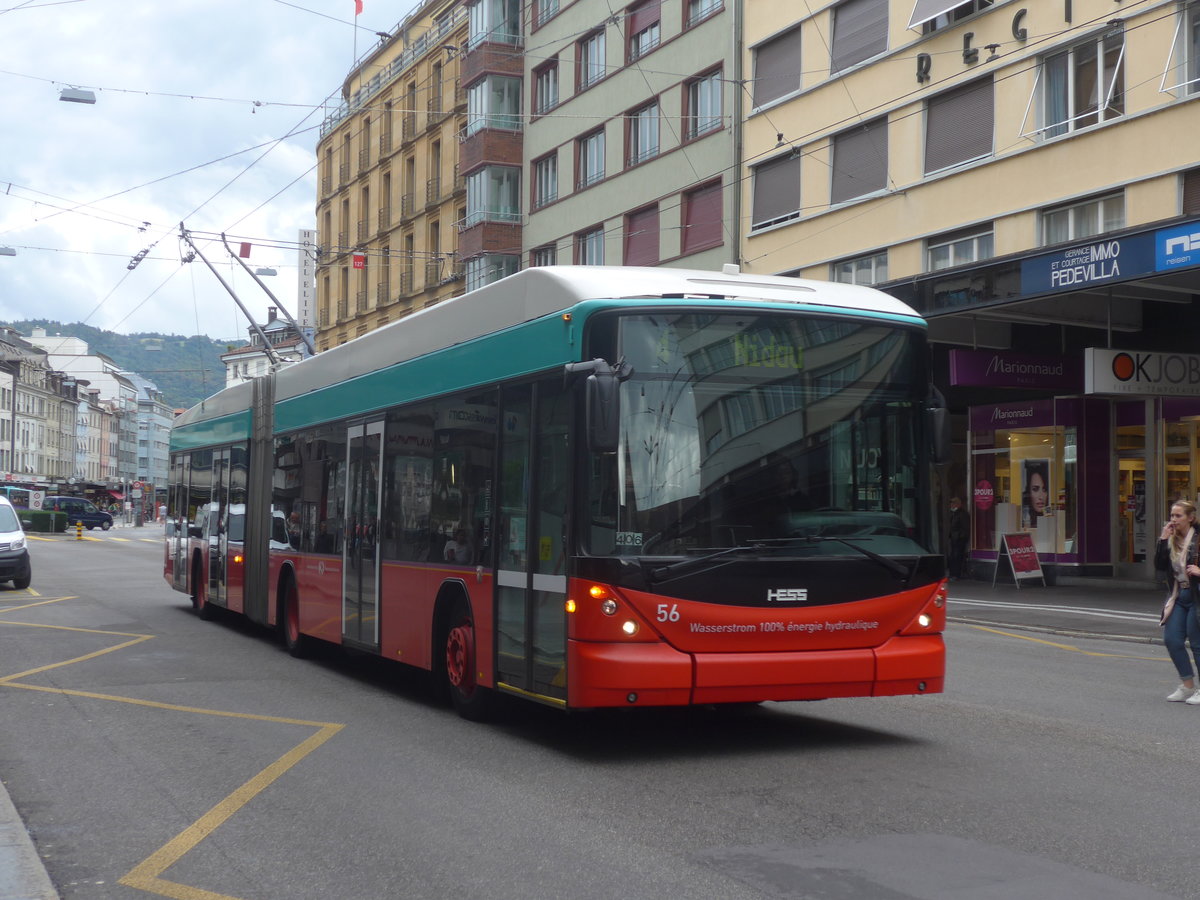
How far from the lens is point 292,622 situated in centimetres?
1491

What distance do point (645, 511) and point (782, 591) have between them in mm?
947

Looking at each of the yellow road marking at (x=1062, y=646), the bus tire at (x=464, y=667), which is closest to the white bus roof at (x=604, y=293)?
the bus tire at (x=464, y=667)

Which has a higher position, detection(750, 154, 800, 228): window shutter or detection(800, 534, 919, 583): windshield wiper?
detection(750, 154, 800, 228): window shutter

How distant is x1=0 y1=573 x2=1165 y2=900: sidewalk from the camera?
18.7 m

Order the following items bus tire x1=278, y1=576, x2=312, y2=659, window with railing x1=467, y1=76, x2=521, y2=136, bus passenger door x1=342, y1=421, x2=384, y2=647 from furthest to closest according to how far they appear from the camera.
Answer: window with railing x1=467, y1=76, x2=521, y2=136
bus tire x1=278, y1=576, x2=312, y2=659
bus passenger door x1=342, y1=421, x2=384, y2=647

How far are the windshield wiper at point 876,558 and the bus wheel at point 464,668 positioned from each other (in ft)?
8.39

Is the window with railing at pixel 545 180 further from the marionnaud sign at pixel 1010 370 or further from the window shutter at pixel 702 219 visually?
the marionnaud sign at pixel 1010 370

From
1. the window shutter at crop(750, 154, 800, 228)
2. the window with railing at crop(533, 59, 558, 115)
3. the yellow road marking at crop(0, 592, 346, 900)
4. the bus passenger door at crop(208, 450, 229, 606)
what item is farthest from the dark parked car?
the yellow road marking at crop(0, 592, 346, 900)

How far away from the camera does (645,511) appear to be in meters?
8.12

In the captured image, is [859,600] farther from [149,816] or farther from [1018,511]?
[1018,511]

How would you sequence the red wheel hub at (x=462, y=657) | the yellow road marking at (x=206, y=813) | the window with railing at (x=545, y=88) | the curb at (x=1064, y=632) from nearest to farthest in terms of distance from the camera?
the yellow road marking at (x=206, y=813) < the red wheel hub at (x=462, y=657) < the curb at (x=1064, y=632) < the window with railing at (x=545, y=88)

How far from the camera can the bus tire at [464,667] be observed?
32.3 ft

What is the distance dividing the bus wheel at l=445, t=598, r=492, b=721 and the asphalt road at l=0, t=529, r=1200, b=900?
14 cm

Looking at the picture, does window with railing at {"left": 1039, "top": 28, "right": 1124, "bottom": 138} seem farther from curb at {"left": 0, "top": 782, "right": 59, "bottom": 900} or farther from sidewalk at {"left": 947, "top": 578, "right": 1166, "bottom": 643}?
curb at {"left": 0, "top": 782, "right": 59, "bottom": 900}
